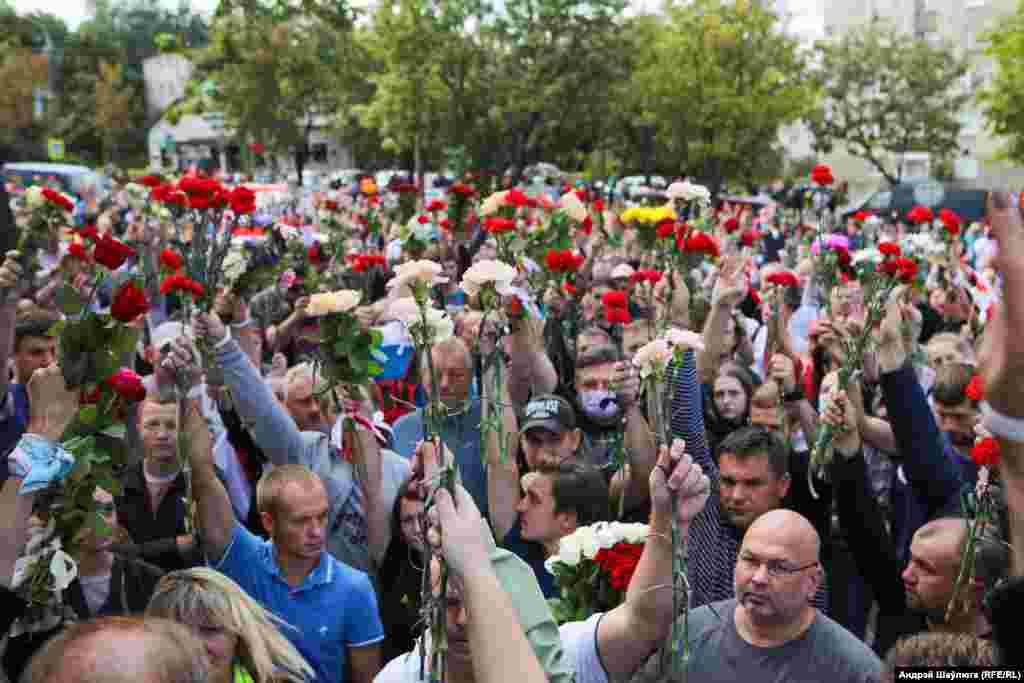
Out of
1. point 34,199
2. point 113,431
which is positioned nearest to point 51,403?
point 113,431

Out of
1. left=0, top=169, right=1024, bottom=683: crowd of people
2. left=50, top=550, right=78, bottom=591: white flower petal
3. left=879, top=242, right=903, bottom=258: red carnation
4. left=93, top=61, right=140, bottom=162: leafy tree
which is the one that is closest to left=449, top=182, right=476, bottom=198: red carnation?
left=0, top=169, right=1024, bottom=683: crowd of people

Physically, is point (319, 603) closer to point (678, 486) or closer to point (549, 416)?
point (549, 416)

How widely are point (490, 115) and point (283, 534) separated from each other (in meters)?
24.6

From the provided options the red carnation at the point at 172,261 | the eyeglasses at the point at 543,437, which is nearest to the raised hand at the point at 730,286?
the eyeglasses at the point at 543,437

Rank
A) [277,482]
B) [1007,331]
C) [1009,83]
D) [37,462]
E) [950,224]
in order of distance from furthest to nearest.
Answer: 1. [1009,83]
2. [950,224]
3. [277,482]
4. [37,462]
5. [1007,331]

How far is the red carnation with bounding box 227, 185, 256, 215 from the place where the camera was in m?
6.78

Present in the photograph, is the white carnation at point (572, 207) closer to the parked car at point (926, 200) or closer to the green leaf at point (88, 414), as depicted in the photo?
the green leaf at point (88, 414)

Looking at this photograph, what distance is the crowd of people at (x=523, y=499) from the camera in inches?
106

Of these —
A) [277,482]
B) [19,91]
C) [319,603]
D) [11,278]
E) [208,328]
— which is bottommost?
[319,603]

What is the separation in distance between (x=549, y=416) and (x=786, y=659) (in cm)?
191

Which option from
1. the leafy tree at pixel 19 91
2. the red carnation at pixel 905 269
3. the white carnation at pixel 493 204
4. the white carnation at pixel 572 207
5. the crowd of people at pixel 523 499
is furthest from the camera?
the leafy tree at pixel 19 91

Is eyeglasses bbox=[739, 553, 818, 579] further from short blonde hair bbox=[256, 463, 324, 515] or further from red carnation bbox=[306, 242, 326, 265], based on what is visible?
red carnation bbox=[306, 242, 326, 265]

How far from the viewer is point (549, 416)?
557cm

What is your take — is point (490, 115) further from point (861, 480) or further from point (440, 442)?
point (440, 442)
